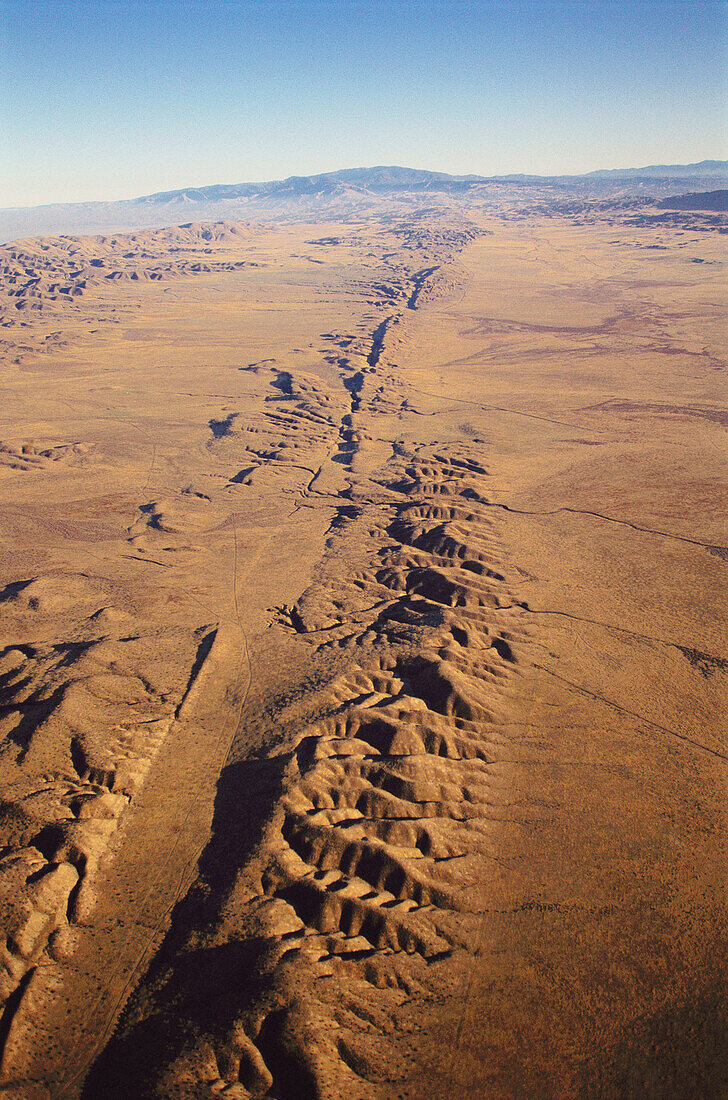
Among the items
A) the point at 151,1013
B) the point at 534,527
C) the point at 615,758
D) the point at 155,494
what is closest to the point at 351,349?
the point at 155,494

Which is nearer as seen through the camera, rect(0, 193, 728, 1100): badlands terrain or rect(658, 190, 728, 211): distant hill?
rect(0, 193, 728, 1100): badlands terrain

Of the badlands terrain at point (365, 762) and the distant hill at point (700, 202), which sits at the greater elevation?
the distant hill at point (700, 202)

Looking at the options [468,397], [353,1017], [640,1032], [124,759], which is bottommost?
[640,1032]

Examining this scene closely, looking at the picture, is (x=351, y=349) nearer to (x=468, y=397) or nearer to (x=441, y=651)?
(x=468, y=397)

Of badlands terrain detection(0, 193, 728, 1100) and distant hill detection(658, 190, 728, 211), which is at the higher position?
distant hill detection(658, 190, 728, 211)
